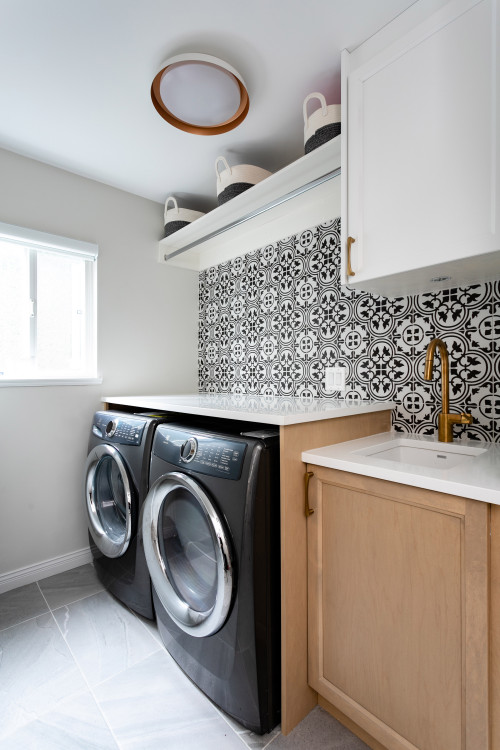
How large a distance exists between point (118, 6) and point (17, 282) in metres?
1.41

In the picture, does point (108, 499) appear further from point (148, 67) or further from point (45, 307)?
point (148, 67)

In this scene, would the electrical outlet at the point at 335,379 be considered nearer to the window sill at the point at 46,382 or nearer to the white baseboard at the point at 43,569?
the window sill at the point at 46,382

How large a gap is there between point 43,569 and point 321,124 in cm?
260

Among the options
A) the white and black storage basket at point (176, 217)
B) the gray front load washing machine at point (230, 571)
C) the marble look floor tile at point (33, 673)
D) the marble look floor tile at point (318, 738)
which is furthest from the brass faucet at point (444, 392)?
the white and black storage basket at point (176, 217)

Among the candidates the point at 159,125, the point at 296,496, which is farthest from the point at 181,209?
the point at 296,496

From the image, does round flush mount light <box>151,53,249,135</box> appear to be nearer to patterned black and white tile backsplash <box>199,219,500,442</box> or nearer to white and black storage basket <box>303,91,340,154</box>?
white and black storage basket <box>303,91,340,154</box>

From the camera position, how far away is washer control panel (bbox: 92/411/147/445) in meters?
1.65

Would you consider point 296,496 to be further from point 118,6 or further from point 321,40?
point 118,6

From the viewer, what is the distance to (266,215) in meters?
2.06

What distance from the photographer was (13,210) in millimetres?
1979

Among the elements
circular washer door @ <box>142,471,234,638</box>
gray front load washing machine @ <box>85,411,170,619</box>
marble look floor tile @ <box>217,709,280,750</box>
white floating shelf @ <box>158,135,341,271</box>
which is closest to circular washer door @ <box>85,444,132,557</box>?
gray front load washing machine @ <box>85,411,170,619</box>

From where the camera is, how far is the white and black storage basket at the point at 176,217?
7.77 feet

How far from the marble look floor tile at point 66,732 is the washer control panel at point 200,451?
33.3 inches

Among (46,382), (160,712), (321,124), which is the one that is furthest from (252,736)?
(321,124)
